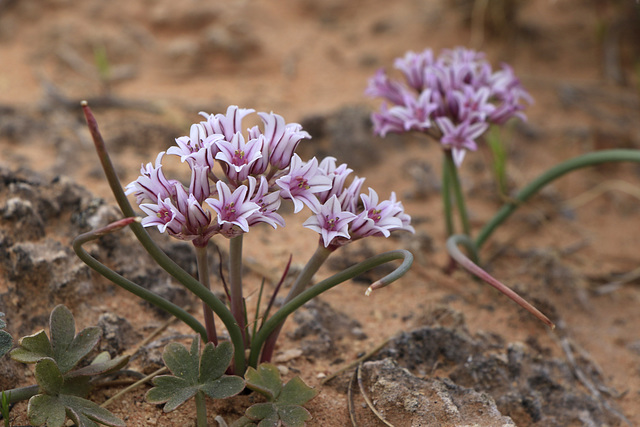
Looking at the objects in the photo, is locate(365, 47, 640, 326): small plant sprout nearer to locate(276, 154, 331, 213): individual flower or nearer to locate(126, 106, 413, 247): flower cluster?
locate(126, 106, 413, 247): flower cluster

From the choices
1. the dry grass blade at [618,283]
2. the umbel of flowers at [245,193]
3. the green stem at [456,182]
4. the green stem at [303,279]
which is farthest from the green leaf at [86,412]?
the dry grass blade at [618,283]

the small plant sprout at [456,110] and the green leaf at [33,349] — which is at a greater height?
the small plant sprout at [456,110]

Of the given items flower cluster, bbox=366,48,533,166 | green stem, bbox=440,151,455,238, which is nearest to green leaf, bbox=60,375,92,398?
flower cluster, bbox=366,48,533,166

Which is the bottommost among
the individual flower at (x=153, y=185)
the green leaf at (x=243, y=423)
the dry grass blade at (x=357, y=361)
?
the green leaf at (x=243, y=423)

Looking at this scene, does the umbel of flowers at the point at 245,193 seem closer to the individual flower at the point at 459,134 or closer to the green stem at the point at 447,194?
the individual flower at the point at 459,134

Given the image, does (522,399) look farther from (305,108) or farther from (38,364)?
(305,108)

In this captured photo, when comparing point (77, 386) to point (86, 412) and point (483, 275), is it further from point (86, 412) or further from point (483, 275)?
point (483, 275)
